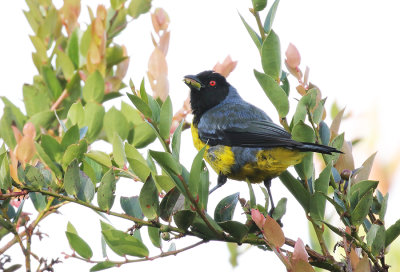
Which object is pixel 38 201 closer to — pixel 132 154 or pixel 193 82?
pixel 132 154

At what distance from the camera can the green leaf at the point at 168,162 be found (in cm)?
177

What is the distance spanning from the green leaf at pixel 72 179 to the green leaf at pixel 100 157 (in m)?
0.15

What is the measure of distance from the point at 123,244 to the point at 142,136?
2.92 ft

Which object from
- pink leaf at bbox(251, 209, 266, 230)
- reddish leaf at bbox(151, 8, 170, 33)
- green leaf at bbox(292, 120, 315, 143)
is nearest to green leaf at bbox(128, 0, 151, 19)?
reddish leaf at bbox(151, 8, 170, 33)

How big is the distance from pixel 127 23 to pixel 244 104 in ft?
5.49

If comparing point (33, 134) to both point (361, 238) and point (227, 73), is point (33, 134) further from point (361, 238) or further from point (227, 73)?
point (361, 238)

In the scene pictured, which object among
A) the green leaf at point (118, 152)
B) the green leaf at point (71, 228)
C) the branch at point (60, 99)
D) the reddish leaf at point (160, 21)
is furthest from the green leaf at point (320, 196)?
the branch at point (60, 99)

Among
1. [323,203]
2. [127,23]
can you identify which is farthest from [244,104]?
[323,203]

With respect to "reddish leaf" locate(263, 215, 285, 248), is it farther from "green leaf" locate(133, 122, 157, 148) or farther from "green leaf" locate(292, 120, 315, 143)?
"green leaf" locate(133, 122, 157, 148)

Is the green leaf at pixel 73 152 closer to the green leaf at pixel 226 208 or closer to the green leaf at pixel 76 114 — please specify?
the green leaf at pixel 76 114

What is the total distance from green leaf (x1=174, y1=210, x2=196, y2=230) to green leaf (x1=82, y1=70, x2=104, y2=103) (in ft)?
3.39

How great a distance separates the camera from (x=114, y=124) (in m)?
2.69

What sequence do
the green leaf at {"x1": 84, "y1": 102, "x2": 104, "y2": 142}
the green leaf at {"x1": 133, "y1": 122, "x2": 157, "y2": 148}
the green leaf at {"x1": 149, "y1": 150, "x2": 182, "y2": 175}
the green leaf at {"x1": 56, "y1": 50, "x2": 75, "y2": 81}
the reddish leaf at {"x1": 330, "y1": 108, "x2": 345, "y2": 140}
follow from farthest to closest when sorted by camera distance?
the green leaf at {"x1": 56, "y1": 50, "x2": 75, "y2": 81}
the green leaf at {"x1": 133, "y1": 122, "x2": 157, "y2": 148}
the green leaf at {"x1": 84, "y1": 102, "x2": 104, "y2": 142}
the reddish leaf at {"x1": 330, "y1": 108, "x2": 345, "y2": 140}
the green leaf at {"x1": 149, "y1": 150, "x2": 182, "y2": 175}

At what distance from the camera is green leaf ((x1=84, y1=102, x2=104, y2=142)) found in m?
2.61
